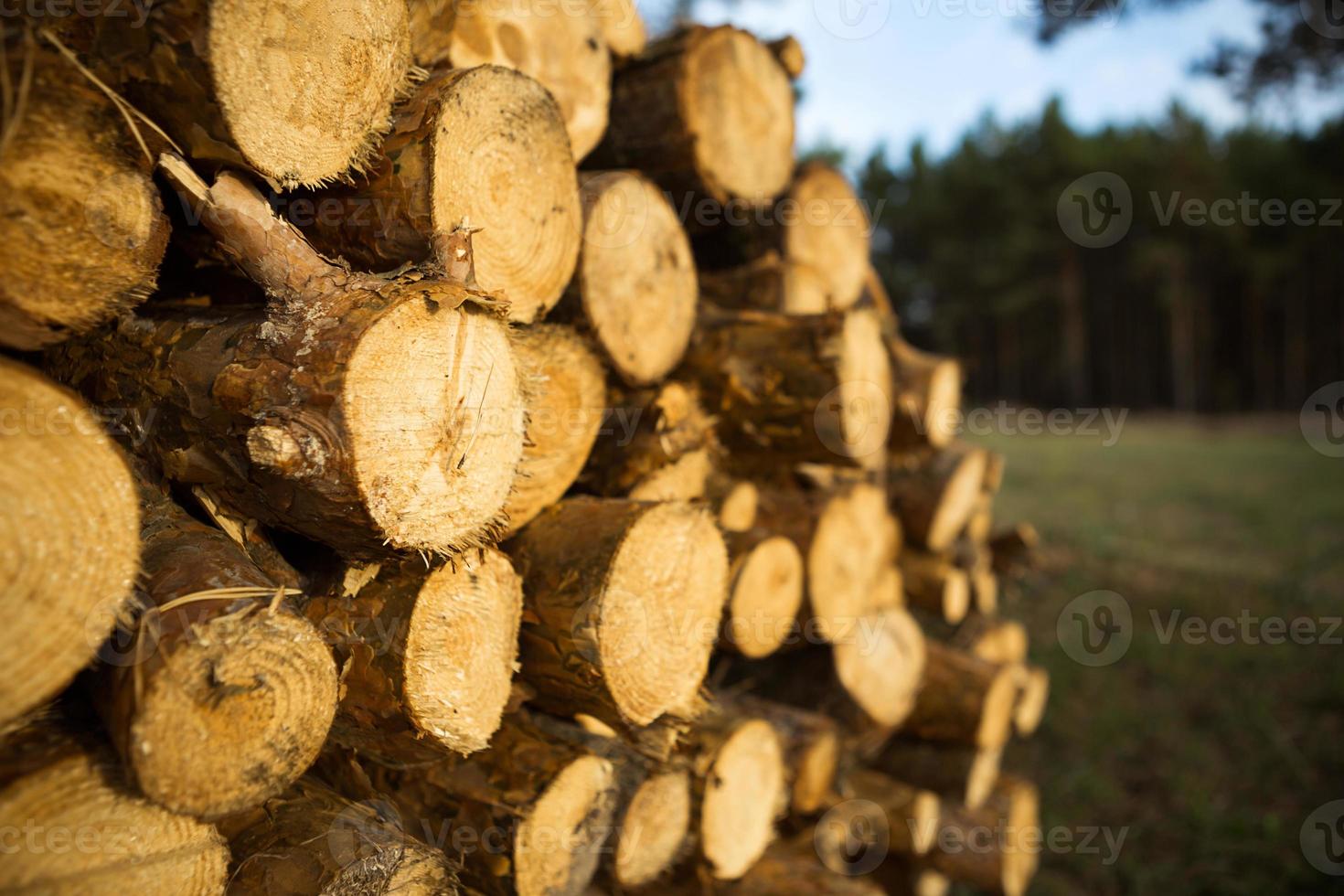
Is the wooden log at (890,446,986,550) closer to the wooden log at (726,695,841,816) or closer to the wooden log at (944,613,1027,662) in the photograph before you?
the wooden log at (944,613,1027,662)

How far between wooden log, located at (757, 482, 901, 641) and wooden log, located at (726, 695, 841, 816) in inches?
11.3

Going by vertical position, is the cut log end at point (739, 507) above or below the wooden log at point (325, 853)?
above

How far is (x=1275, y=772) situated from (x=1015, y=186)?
21.4 metres

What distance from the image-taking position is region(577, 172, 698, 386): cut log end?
6.54 feet

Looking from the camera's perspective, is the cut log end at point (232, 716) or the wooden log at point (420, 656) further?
the wooden log at point (420, 656)

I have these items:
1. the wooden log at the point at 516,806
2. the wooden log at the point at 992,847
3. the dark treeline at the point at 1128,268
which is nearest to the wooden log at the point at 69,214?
the wooden log at the point at 516,806

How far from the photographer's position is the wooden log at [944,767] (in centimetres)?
349

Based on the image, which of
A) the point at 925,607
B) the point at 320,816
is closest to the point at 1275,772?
the point at 925,607

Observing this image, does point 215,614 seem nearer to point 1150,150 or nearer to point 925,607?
point 925,607

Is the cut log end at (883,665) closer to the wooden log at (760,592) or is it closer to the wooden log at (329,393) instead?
the wooden log at (760,592)

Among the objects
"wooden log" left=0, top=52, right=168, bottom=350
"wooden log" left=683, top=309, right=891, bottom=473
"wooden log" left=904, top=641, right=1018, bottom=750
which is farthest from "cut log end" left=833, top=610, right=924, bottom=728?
"wooden log" left=0, top=52, right=168, bottom=350

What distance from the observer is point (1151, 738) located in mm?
4020

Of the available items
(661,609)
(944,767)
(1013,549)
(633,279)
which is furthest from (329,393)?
(1013,549)

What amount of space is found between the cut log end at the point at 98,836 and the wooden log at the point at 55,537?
12 cm
